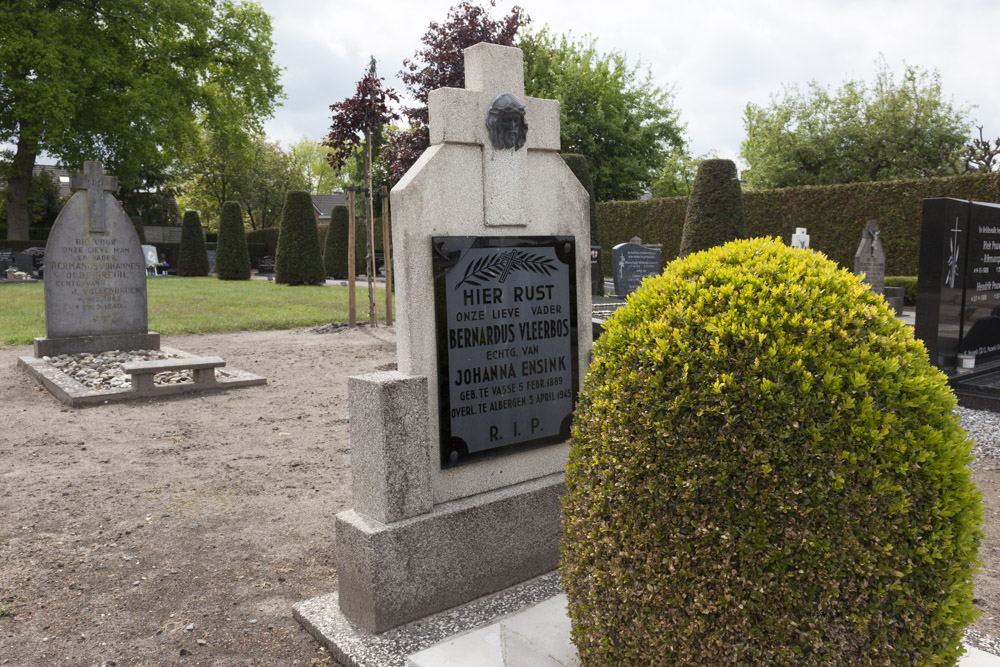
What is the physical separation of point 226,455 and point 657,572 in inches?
184

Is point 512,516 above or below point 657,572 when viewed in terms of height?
below

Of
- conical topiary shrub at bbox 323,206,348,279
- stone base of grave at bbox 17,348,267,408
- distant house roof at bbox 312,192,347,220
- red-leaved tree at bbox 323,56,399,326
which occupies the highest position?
distant house roof at bbox 312,192,347,220

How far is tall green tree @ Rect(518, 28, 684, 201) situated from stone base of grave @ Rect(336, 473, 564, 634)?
3120cm

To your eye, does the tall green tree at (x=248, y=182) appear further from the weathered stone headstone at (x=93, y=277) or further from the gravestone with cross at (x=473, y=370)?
the gravestone with cross at (x=473, y=370)

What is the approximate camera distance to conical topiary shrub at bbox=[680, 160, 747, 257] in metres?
17.4

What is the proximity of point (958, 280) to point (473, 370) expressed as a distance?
6784 mm

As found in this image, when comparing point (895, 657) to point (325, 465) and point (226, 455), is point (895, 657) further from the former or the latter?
point (226, 455)

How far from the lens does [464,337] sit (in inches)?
123

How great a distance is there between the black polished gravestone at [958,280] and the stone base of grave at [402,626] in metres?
6.25

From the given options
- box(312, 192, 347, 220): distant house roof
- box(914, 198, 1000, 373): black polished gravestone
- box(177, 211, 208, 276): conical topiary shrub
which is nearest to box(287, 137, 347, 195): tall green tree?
box(312, 192, 347, 220): distant house roof

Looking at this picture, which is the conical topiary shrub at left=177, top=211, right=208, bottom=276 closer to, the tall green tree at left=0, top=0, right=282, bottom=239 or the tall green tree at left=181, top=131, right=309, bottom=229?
the tall green tree at left=0, top=0, right=282, bottom=239

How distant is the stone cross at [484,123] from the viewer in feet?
10.1

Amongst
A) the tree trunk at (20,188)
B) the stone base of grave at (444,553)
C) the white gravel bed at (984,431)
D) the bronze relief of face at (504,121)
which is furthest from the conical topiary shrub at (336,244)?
the stone base of grave at (444,553)

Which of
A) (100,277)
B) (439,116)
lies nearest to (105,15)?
(100,277)
